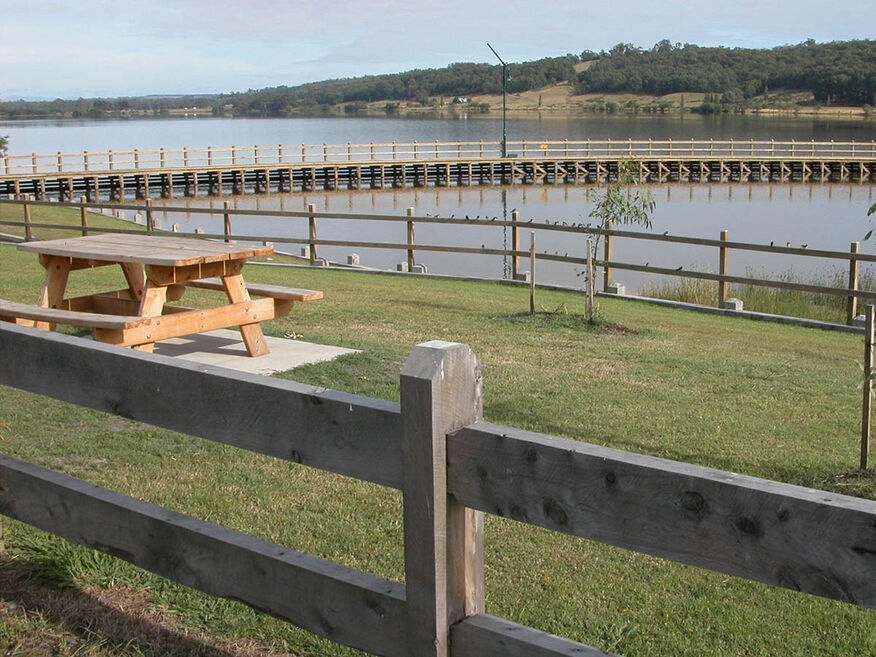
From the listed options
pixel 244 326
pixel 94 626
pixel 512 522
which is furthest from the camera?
A: pixel 244 326

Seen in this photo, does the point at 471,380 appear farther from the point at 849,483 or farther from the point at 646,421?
the point at 646,421

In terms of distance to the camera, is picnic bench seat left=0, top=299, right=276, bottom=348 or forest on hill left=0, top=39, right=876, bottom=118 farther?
forest on hill left=0, top=39, right=876, bottom=118

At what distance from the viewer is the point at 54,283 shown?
8.55m

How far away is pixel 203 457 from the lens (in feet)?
18.2

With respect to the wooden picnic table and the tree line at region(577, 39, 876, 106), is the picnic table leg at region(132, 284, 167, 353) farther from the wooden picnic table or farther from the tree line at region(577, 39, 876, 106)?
the tree line at region(577, 39, 876, 106)

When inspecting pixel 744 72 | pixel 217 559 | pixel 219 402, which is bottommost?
pixel 217 559

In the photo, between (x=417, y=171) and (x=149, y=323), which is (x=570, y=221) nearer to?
(x=417, y=171)

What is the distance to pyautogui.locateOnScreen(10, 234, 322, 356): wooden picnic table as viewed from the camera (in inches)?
289

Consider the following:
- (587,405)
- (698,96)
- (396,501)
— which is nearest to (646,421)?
(587,405)

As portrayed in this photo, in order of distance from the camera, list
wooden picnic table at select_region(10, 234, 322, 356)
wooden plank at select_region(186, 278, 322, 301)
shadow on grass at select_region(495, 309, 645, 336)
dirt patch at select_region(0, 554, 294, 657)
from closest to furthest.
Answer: dirt patch at select_region(0, 554, 294, 657) < wooden picnic table at select_region(10, 234, 322, 356) < wooden plank at select_region(186, 278, 322, 301) < shadow on grass at select_region(495, 309, 645, 336)

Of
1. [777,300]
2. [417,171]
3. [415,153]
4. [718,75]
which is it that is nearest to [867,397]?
[777,300]

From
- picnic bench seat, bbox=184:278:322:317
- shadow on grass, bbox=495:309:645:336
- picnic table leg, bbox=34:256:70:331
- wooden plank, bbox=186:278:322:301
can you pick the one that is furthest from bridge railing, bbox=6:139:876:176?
picnic bench seat, bbox=184:278:322:317

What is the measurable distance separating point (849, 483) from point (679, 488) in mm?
3997

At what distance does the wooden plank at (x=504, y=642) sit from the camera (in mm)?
2117
